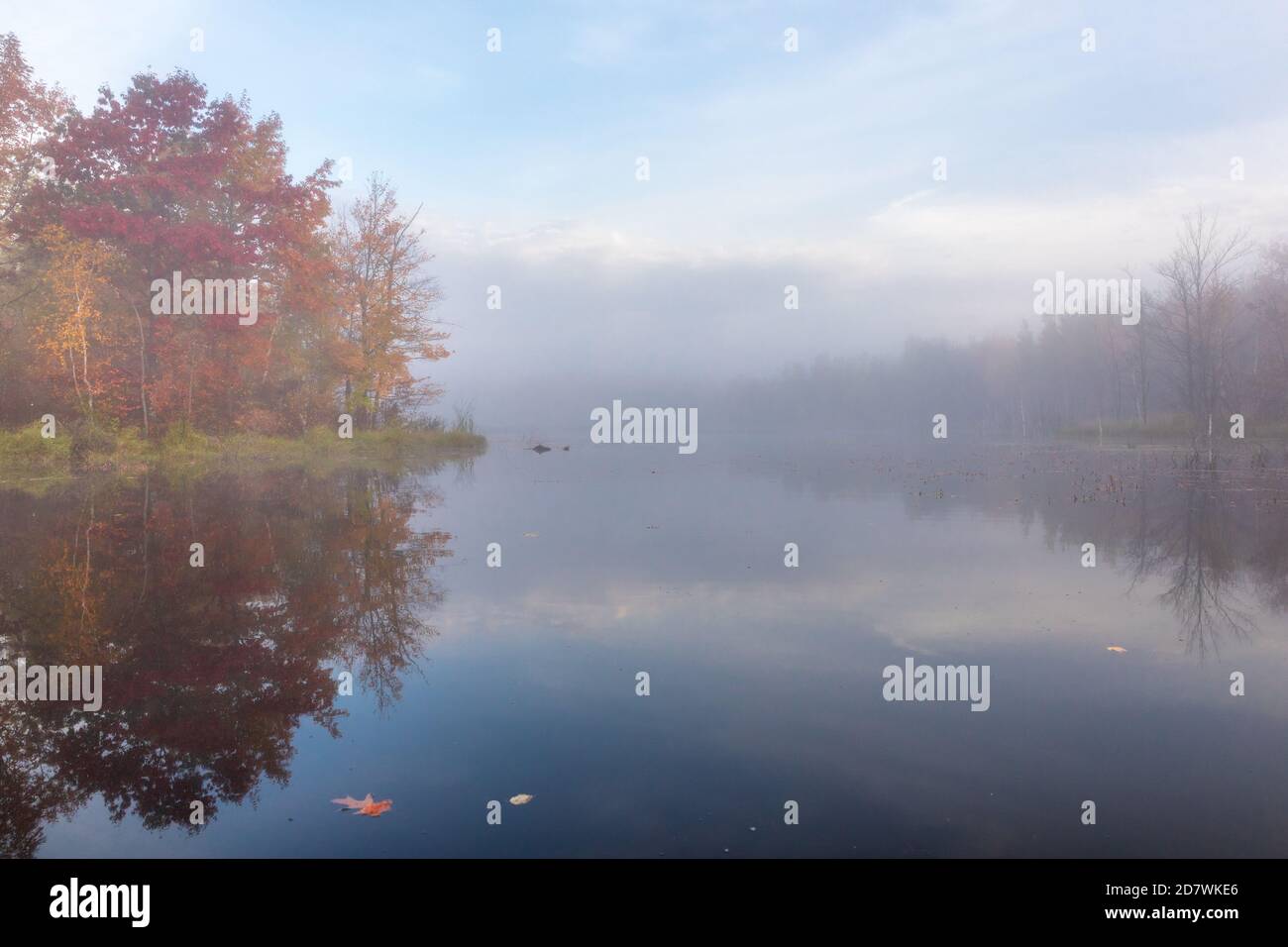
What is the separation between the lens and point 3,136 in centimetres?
2400

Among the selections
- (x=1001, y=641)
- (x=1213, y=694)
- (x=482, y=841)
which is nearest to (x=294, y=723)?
(x=482, y=841)

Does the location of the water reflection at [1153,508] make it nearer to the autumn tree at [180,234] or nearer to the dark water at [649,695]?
the dark water at [649,695]

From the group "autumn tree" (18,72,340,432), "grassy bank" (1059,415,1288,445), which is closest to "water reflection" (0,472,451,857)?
"autumn tree" (18,72,340,432)

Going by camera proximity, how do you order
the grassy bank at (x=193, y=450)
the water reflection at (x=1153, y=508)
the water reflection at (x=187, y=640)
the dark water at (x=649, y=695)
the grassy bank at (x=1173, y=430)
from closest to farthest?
the dark water at (x=649, y=695), the water reflection at (x=187, y=640), the water reflection at (x=1153, y=508), the grassy bank at (x=193, y=450), the grassy bank at (x=1173, y=430)

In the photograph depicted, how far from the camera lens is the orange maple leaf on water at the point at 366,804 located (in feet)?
11.9

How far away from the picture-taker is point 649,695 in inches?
202

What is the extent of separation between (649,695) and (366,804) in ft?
6.39

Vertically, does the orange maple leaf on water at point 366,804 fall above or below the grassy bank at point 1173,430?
below

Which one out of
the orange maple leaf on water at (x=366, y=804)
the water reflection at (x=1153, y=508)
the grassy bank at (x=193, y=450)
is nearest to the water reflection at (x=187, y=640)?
the orange maple leaf on water at (x=366, y=804)

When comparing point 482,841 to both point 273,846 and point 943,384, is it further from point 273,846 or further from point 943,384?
point 943,384

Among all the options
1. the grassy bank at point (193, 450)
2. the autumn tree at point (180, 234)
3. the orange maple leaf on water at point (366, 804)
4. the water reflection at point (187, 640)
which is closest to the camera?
the orange maple leaf on water at point (366, 804)

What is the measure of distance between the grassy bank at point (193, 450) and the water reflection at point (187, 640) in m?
9.46

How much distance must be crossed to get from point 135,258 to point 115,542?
19072mm

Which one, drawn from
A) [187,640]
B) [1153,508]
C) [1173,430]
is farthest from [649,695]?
[1173,430]
